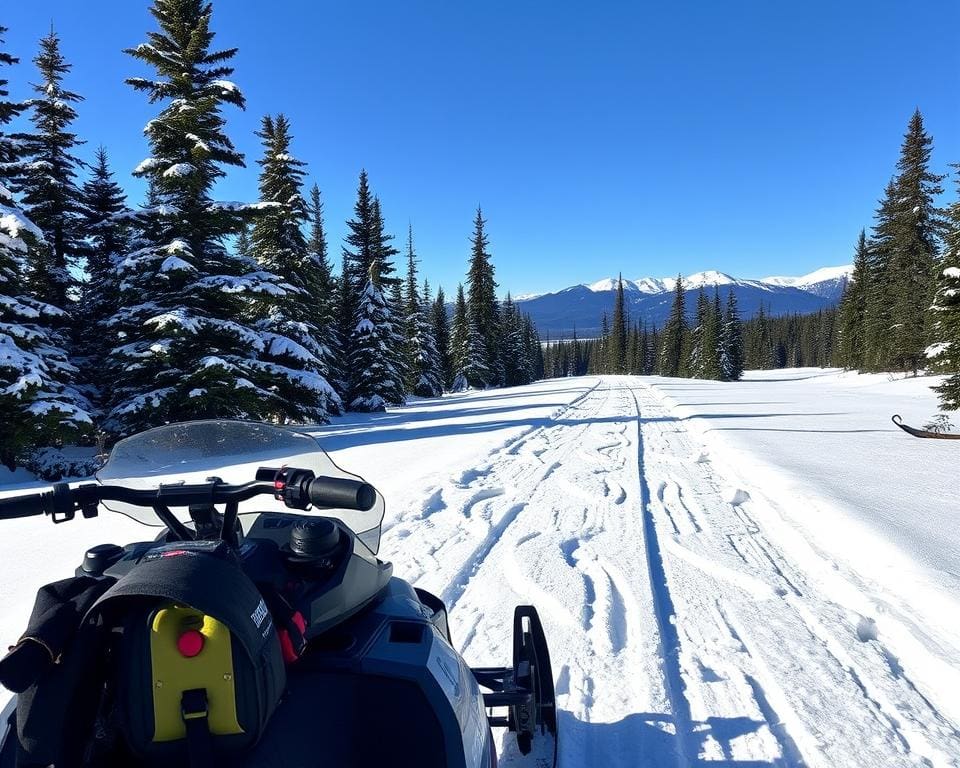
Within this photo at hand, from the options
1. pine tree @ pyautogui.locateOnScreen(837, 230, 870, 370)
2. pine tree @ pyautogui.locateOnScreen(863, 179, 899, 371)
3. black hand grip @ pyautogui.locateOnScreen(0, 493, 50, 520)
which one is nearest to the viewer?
black hand grip @ pyautogui.locateOnScreen(0, 493, 50, 520)

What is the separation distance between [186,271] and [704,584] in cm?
1239

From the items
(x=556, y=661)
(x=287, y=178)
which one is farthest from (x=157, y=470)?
(x=287, y=178)

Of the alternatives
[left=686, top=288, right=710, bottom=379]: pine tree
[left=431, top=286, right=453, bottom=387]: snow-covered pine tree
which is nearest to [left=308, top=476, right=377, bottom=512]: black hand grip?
[left=431, top=286, right=453, bottom=387]: snow-covered pine tree

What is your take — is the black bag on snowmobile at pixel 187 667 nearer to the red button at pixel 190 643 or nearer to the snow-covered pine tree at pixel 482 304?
the red button at pixel 190 643

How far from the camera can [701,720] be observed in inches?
103

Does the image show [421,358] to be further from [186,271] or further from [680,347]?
[680,347]

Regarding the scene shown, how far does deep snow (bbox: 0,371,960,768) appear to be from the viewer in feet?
8.39

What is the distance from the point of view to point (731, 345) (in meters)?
57.0

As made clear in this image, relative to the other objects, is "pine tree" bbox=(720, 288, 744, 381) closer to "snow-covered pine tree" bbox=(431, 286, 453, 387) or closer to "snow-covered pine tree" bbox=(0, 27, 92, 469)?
"snow-covered pine tree" bbox=(431, 286, 453, 387)

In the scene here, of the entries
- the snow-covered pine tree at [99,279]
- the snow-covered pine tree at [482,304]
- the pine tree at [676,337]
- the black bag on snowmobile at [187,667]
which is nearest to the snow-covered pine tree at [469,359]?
the snow-covered pine tree at [482,304]

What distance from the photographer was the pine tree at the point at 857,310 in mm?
40844

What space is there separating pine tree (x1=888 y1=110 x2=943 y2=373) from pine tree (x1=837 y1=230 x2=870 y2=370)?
8.46 meters

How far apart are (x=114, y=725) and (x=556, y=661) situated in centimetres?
246

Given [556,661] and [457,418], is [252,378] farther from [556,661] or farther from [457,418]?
[556,661]
